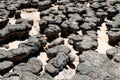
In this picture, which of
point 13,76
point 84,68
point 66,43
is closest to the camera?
point 13,76

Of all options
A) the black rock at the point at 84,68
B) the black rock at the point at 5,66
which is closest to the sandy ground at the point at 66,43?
the black rock at the point at 84,68

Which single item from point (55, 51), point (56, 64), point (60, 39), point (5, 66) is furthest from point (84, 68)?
point (5, 66)

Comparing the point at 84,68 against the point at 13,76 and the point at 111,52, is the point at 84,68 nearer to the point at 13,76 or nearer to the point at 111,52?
the point at 111,52

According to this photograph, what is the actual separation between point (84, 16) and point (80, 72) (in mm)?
1163

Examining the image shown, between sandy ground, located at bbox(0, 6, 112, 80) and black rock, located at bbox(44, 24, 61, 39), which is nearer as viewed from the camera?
sandy ground, located at bbox(0, 6, 112, 80)

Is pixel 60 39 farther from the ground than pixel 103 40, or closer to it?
farther from the ground

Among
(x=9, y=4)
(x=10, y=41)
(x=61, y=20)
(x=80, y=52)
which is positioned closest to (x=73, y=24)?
(x=61, y=20)

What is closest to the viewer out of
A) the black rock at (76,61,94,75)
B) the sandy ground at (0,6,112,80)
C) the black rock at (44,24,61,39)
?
the black rock at (76,61,94,75)

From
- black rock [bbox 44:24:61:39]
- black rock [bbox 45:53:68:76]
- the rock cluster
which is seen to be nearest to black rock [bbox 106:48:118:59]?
the rock cluster

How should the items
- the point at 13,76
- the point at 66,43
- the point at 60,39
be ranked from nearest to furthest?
the point at 13,76 → the point at 60,39 → the point at 66,43

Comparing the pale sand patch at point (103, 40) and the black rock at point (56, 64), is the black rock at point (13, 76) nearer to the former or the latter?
the black rock at point (56, 64)

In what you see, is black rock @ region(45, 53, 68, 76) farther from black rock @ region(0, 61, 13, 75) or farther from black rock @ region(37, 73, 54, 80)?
black rock @ region(0, 61, 13, 75)

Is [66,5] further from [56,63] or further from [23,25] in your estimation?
[56,63]

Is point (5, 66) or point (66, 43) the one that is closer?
point (5, 66)
